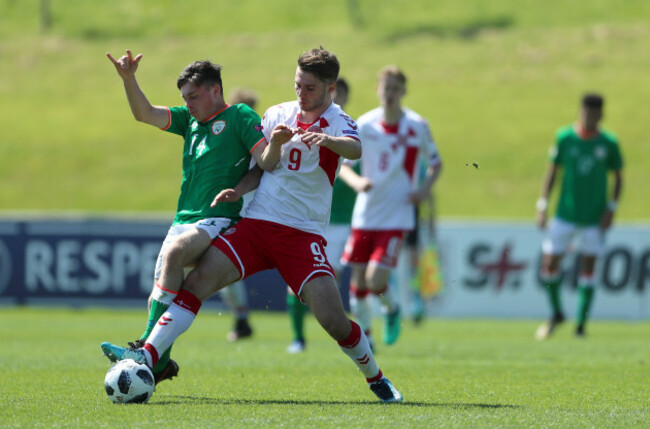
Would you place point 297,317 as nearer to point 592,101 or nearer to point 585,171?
point 585,171

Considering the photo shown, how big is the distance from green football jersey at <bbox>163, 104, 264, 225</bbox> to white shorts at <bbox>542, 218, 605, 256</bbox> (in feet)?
22.7

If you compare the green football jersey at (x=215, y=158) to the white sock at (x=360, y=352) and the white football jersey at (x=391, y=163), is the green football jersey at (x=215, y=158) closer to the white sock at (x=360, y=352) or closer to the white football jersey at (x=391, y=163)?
the white sock at (x=360, y=352)

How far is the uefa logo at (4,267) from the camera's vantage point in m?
16.3

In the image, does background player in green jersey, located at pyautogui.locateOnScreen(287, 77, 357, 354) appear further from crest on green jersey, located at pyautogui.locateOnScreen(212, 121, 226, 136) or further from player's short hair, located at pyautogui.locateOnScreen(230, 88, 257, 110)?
crest on green jersey, located at pyautogui.locateOnScreen(212, 121, 226, 136)

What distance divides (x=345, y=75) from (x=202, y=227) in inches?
1701

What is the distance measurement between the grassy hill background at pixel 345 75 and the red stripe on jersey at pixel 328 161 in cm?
2744

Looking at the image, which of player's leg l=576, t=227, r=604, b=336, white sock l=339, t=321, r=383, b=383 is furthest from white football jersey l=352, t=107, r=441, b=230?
white sock l=339, t=321, r=383, b=383

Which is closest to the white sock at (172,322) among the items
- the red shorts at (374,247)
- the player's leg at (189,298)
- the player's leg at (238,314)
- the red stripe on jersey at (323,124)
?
the player's leg at (189,298)

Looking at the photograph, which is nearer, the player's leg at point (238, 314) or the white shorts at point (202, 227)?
the white shorts at point (202, 227)

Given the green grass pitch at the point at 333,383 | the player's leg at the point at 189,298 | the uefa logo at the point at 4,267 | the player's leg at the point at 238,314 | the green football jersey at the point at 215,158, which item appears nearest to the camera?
the green grass pitch at the point at 333,383

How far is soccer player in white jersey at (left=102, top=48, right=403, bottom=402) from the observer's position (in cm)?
611

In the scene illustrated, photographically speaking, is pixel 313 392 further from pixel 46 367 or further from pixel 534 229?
pixel 534 229

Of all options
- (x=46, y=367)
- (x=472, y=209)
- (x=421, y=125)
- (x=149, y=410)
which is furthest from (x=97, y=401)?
(x=472, y=209)

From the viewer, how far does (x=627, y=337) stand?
1285cm
